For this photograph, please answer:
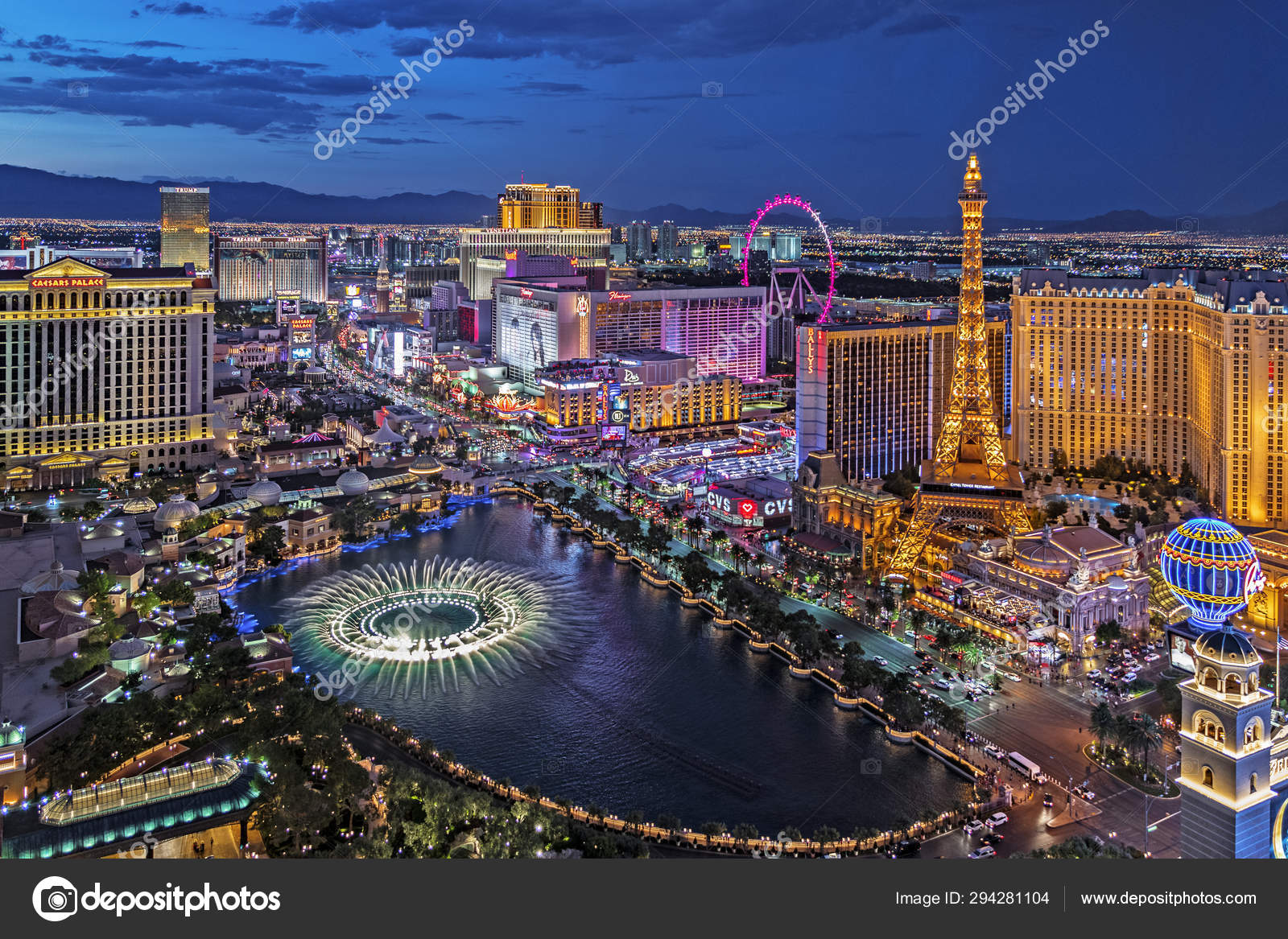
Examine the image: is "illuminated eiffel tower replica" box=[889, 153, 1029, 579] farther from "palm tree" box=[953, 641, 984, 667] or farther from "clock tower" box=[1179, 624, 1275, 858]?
"clock tower" box=[1179, 624, 1275, 858]

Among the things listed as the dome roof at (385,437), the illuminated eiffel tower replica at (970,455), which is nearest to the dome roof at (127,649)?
the illuminated eiffel tower replica at (970,455)

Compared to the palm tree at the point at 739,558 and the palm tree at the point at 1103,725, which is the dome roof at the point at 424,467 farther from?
the palm tree at the point at 1103,725

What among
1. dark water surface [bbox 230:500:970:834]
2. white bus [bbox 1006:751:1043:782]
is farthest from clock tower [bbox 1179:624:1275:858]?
white bus [bbox 1006:751:1043:782]

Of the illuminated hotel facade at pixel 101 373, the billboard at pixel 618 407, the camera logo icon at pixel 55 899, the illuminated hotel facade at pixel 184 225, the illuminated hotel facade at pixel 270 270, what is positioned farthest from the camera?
the illuminated hotel facade at pixel 270 270

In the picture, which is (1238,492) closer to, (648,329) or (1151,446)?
(1151,446)

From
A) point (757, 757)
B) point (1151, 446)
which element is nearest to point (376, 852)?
point (757, 757)

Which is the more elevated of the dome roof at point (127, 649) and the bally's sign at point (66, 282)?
the bally's sign at point (66, 282)
